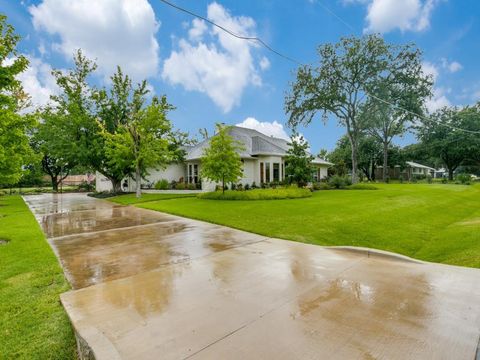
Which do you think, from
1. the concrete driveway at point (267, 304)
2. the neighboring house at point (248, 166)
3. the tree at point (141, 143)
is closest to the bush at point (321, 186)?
the neighboring house at point (248, 166)

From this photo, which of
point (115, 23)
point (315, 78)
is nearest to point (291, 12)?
point (115, 23)

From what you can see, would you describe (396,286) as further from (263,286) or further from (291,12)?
(291,12)

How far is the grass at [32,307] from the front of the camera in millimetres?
2822

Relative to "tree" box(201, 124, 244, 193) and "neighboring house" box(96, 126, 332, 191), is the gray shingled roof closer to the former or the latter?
"neighboring house" box(96, 126, 332, 191)

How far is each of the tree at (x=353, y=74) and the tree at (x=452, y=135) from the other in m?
11.8

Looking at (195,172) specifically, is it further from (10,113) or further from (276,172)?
(10,113)

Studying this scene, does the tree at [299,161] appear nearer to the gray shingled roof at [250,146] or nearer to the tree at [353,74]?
the gray shingled roof at [250,146]

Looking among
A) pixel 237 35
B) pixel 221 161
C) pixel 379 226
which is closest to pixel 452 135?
pixel 221 161

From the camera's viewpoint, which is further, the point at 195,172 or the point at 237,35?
the point at 195,172

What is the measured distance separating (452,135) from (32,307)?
49015mm

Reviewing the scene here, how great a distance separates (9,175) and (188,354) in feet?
50.8

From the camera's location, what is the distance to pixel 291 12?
10375 millimetres

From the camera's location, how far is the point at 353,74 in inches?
1137

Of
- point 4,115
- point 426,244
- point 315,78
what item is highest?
point 315,78
